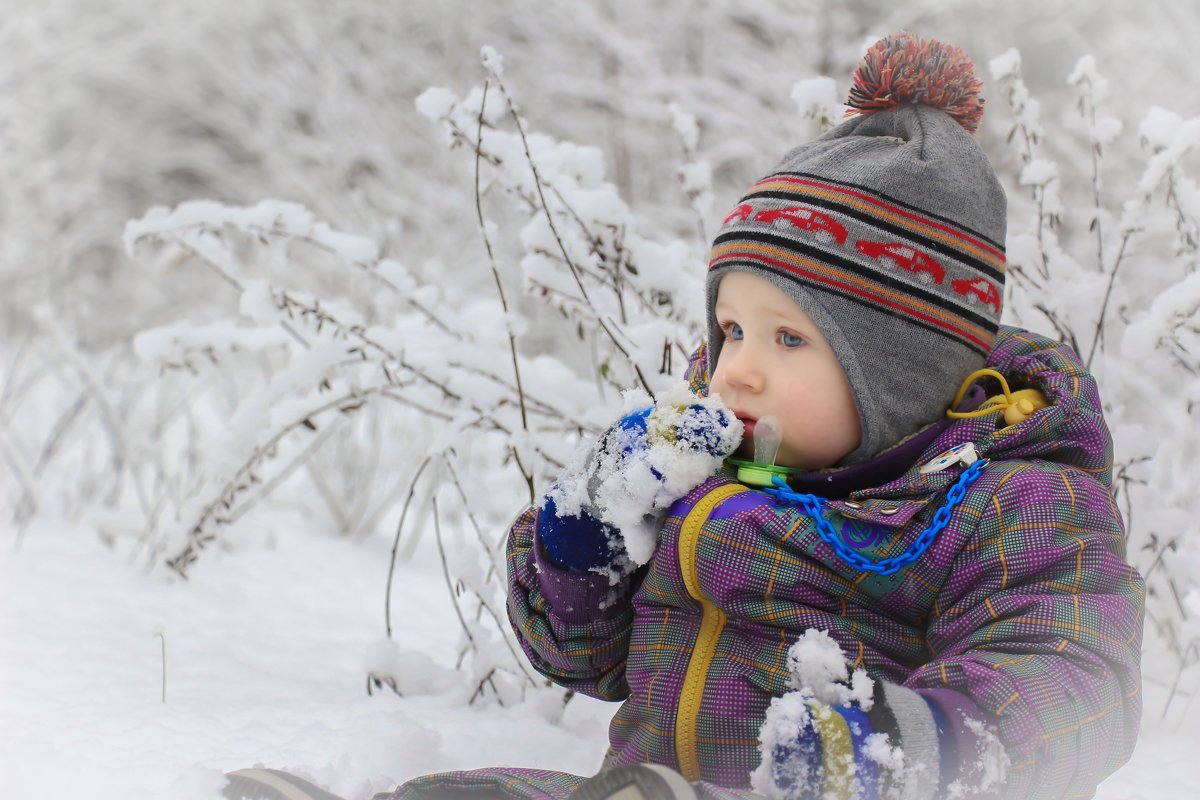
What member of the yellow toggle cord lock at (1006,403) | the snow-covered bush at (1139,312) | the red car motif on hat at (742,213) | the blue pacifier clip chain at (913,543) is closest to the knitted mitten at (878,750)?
the blue pacifier clip chain at (913,543)

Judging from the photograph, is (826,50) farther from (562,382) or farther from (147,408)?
(147,408)

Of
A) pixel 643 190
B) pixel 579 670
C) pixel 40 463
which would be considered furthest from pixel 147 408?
pixel 579 670

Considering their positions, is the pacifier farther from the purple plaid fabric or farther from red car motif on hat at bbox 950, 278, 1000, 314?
red car motif on hat at bbox 950, 278, 1000, 314

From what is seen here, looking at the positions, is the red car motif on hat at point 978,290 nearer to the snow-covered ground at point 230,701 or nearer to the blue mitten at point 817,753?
the blue mitten at point 817,753

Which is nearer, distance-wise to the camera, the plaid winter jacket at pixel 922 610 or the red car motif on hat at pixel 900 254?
the plaid winter jacket at pixel 922 610

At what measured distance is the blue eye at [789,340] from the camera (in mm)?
1382

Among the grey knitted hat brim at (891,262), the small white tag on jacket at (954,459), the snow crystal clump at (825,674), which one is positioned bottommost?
the snow crystal clump at (825,674)

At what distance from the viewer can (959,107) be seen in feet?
4.92

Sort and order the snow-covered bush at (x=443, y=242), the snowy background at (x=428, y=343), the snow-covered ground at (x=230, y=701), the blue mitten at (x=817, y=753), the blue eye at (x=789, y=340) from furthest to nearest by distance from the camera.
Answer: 1. the snow-covered bush at (x=443, y=242)
2. the snowy background at (x=428, y=343)
3. the snow-covered ground at (x=230, y=701)
4. the blue eye at (x=789, y=340)
5. the blue mitten at (x=817, y=753)

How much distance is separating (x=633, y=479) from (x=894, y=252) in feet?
1.60

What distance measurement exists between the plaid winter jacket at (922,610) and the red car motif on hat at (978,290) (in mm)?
134

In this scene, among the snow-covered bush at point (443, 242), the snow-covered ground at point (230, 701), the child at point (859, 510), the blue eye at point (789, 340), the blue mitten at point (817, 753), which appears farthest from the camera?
the snow-covered bush at point (443, 242)

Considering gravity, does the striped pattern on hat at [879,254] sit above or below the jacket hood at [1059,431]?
above

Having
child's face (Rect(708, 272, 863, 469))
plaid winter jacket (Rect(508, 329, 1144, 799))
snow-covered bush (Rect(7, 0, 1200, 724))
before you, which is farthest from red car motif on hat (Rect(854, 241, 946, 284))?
snow-covered bush (Rect(7, 0, 1200, 724))
